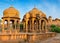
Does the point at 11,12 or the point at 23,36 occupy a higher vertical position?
the point at 11,12

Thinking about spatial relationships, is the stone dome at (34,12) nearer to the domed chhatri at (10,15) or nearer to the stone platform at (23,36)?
the domed chhatri at (10,15)

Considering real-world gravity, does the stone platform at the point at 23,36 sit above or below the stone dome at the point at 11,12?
below

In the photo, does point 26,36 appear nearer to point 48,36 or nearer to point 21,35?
point 21,35

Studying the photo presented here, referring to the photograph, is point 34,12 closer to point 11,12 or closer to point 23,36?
point 11,12

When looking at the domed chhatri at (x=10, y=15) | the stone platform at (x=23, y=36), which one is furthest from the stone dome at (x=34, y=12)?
the stone platform at (x=23, y=36)

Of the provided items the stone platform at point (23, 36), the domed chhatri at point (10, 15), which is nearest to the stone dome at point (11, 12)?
the domed chhatri at point (10, 15)

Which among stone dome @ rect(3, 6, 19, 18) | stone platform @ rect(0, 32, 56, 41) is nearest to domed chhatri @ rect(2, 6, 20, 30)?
stone dome @ rect(3, 6, 19, 18)

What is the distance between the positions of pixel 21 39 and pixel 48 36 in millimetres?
3426

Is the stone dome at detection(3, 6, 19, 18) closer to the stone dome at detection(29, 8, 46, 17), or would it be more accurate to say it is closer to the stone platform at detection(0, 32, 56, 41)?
the stone dome at detection(29, 8, 46, 17)

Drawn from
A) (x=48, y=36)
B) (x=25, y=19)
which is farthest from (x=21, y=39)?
(x=25, y=19)

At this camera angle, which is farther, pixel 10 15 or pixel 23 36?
pixel 10 15

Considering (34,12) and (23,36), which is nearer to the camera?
(23,36)

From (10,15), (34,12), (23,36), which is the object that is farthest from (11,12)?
(23,36)

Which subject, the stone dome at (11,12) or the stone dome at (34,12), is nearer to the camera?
the stone dome at (11,12)
